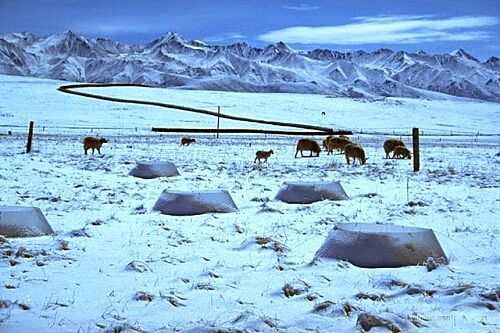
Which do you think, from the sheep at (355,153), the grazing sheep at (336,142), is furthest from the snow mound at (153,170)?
the grazing sheep at (336,142)

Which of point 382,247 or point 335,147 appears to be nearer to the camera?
point 382,247

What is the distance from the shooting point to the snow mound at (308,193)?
495 inches

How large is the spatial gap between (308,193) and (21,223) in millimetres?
5646

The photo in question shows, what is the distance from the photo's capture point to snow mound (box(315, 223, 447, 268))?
24.4ft

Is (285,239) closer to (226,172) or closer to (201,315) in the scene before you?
(201,315)

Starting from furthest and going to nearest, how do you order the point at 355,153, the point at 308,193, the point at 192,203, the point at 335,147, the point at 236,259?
the point at 335,147
the point at 355,153
the point at 308,193
the point at 192,203
the point at 236,259

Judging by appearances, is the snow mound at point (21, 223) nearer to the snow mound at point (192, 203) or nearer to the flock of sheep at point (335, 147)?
the snow mound at point (192, 203)

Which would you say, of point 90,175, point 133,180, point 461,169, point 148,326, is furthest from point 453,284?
point 461,169

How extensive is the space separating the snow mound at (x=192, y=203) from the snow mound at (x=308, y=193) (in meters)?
1.59

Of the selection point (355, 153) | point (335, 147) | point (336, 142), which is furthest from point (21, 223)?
point (335, 147)

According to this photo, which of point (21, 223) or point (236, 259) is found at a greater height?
point (21, 223)

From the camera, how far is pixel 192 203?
1103 cm

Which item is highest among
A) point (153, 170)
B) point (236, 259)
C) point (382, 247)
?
point (153, 170)

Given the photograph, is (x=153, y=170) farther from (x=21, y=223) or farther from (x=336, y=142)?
(x=336, y=142)
